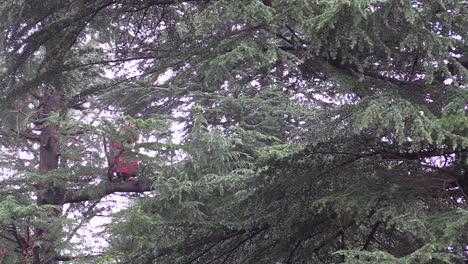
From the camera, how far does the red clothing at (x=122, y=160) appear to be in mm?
7509

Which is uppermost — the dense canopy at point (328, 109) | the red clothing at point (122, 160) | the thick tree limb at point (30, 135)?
the thick tree limb at point (30, 135)

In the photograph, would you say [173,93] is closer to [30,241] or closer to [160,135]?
[160,135]

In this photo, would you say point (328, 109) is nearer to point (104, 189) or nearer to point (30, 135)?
point (104, 189)

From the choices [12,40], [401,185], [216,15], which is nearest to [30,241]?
[12,40]

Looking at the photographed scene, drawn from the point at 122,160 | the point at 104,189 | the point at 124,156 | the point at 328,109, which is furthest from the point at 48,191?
the point at 328,109

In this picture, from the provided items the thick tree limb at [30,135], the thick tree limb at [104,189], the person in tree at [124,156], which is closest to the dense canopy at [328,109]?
the person in tree at [124,156]

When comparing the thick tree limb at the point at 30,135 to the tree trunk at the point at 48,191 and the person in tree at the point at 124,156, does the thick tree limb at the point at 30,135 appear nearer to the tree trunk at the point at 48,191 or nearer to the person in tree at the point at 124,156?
the tree trunk at the point at 48,191

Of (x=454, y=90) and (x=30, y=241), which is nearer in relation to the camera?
(x=454, y=90)

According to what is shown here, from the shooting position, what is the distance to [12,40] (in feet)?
14.9

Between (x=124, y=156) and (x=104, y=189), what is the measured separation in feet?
3.43

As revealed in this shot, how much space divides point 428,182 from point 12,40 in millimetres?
3826

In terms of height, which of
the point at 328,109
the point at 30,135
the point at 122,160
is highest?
the point at 30,135

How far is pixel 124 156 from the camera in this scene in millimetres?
7566

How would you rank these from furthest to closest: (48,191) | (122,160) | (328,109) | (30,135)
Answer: (30,135) → (48,191) → (122,160) → (328,109)
